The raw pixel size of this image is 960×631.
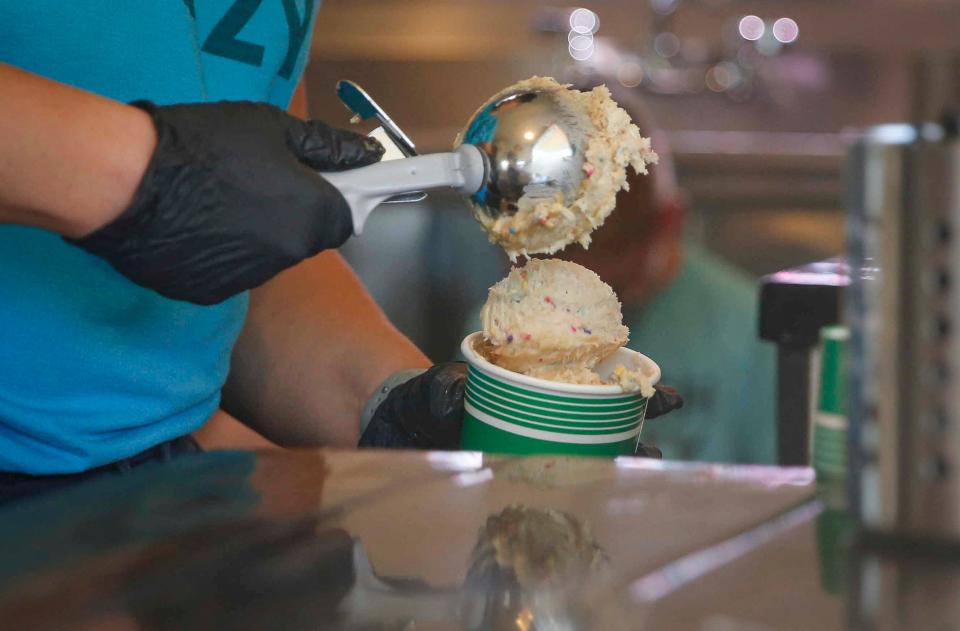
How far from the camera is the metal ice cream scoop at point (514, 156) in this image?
863 millimetres

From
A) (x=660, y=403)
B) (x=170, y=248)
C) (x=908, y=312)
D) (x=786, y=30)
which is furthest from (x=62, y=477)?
(x=786, y=30)

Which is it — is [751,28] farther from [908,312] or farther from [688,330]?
[908,312]

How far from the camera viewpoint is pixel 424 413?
1106 millimetres

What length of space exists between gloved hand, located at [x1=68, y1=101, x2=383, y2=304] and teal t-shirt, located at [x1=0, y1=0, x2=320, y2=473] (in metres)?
0.18

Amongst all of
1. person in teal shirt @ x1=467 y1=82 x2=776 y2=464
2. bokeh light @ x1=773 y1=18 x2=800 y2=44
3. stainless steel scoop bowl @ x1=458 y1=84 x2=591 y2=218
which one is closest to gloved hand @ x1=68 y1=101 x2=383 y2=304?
stainless steel scoop bowl @ x1=458 y1=84 x2=591 y2=218

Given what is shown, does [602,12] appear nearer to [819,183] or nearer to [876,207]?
[819,183]

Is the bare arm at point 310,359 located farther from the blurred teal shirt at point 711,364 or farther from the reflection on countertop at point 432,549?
the blurred teal shirt at point 711,364

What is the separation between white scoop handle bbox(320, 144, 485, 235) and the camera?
816mm

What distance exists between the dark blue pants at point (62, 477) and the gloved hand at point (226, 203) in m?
0.25

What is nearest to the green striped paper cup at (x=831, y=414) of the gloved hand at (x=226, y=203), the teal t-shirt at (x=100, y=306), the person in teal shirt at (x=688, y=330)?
the gloved hand at (x=226, y=203)

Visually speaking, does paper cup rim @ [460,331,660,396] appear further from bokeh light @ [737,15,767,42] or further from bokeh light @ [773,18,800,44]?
bokeh light @ [773,18,800,44]

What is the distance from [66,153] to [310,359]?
57 cm

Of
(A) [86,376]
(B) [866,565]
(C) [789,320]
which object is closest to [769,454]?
(C) [789,320]

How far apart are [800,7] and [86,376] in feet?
9.70
